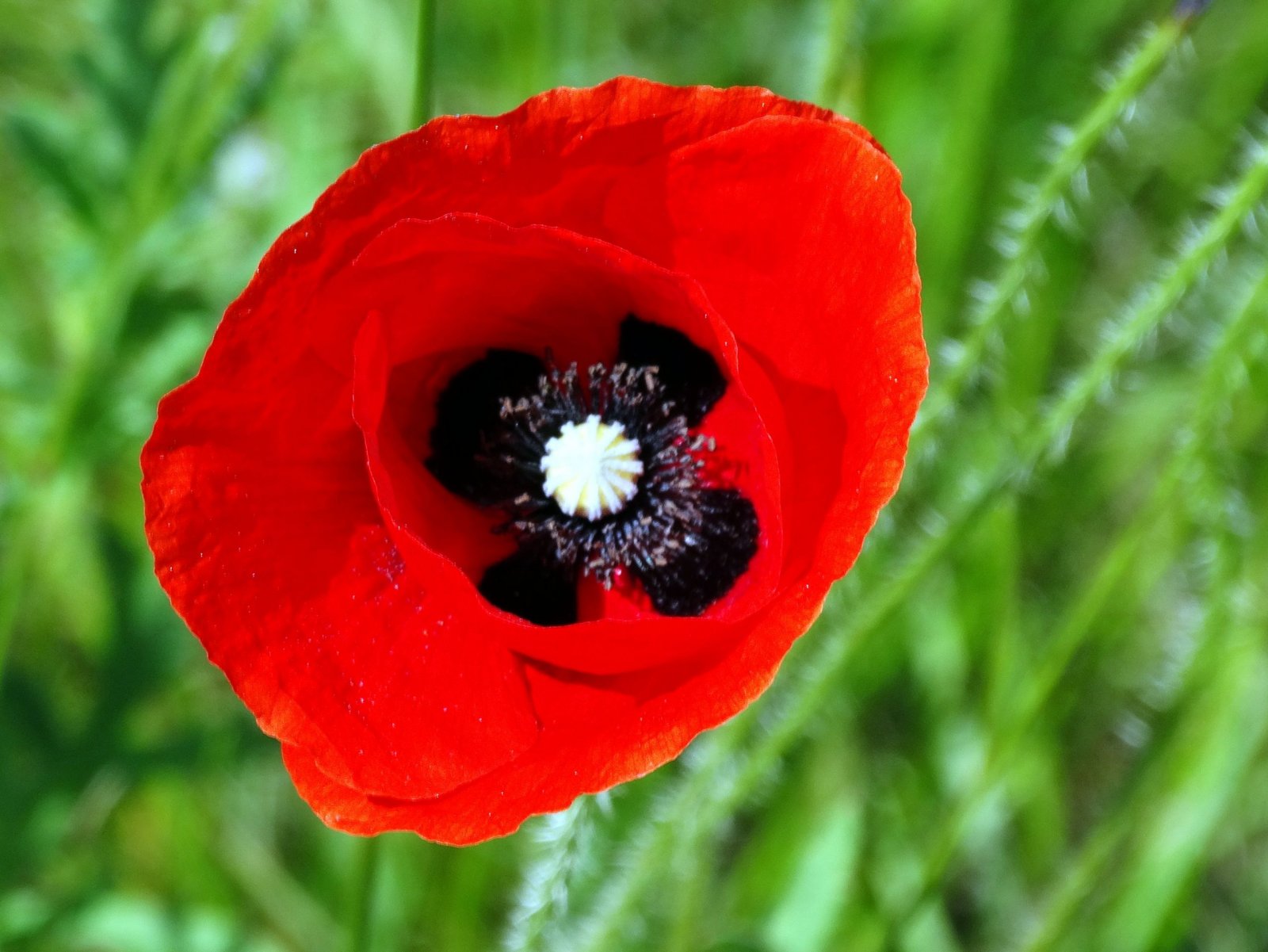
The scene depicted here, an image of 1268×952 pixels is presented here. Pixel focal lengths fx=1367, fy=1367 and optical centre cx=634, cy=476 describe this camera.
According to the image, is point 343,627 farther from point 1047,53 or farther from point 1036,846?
point 1047,53

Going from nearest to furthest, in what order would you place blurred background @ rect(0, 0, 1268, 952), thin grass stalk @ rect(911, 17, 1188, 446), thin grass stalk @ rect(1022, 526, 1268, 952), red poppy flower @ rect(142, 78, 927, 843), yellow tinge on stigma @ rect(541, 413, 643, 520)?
red poppy flower @ rect(142, 78, 927, 843), thin grass stalk @ rect(911, 17, 1188, 446), yellow tinge on stigma @ rect(541, 413, 643, 520), blurred background @ rect(0, 0, 1268, 952), thin grass stalk @ rect(1022, 526, 1268, 952)

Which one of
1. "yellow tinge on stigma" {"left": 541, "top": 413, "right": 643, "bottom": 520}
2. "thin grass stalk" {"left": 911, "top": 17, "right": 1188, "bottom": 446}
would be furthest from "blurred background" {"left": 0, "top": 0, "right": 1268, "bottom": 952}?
"yellow tinge on stigma" {"left": 541, "top": 413, "right": 643, "bottom": 520}

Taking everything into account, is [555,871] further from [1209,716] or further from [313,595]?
A: [1209,716]

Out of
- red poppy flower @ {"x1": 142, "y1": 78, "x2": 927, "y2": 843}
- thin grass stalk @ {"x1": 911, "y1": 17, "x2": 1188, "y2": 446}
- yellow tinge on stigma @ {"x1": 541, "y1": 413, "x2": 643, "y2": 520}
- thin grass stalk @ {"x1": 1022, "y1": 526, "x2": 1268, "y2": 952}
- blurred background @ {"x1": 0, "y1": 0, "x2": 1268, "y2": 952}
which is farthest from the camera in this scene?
thin grass stalk @ {"x1": 1022, "y1": 526, "x2": 1268, "y2": 952}

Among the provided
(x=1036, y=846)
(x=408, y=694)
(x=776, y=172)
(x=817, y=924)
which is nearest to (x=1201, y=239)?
(x=776, y=172)

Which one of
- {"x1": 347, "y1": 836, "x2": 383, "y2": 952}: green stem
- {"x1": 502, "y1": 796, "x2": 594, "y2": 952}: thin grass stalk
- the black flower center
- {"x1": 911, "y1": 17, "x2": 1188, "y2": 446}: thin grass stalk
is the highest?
{"x1": 911, "y1": 17, "x2": 1188, "y2": 446}: thin grass stalk

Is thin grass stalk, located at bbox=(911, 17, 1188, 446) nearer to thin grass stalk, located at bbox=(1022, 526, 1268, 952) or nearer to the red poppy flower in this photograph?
the red poppy flower
